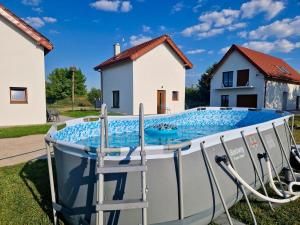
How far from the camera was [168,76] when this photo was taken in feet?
64.7

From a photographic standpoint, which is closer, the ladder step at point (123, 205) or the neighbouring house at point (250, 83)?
the ladder step at point (123, 205)

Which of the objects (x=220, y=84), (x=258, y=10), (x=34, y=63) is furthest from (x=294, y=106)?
(x=34, y=63)

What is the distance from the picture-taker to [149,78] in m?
18.5

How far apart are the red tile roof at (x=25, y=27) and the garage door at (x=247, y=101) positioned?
2038 centimetres

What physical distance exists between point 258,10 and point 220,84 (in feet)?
32.4

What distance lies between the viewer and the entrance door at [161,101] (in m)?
19.3

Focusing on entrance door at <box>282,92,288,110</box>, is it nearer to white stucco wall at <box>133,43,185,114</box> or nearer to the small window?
white stucco wall at <box>133,43,185,114</box>

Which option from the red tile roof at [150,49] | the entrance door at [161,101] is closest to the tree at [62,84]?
the red tile roof at [150,49]

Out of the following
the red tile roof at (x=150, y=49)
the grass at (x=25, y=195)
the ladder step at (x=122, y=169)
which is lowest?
the grass at (x=25, y=195)

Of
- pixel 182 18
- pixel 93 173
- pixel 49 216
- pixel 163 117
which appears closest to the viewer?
pixel 93 173

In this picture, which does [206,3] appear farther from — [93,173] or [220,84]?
[93,173]

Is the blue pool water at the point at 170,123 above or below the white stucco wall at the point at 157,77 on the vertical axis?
below

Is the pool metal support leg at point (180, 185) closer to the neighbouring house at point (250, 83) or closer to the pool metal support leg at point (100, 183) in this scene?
the pool metal support leg at point (100, 183)

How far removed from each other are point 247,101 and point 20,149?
23145 millimetres
